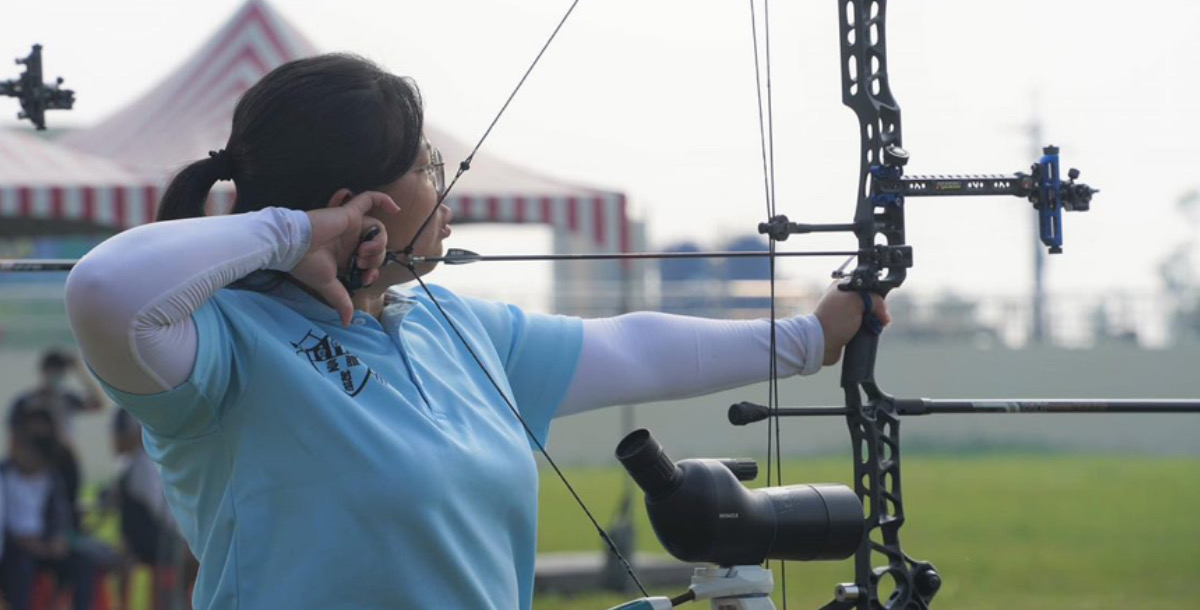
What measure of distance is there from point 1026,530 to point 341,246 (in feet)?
40.9

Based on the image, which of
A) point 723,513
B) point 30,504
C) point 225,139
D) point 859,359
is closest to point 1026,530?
point 30,504

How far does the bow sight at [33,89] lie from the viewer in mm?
3029

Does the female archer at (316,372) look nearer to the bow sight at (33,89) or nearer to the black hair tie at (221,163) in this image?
the black hair tie at (221,163)

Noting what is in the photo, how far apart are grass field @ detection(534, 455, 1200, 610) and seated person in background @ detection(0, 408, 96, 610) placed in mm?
2371

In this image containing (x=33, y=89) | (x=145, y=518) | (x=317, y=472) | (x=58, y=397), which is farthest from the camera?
(x=58, y=397)

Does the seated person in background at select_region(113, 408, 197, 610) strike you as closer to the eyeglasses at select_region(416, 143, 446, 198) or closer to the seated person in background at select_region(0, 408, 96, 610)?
the seated person in background at select_region(0, 408, 96, 610)

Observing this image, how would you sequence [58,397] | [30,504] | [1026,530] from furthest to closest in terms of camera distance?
[1026,530] → [58,397] → [30,504]

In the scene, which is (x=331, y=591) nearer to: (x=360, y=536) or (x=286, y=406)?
(x=360, y=536)

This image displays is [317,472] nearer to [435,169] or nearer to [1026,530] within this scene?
[435,169]

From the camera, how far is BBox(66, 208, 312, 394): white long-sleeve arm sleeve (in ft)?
5.54

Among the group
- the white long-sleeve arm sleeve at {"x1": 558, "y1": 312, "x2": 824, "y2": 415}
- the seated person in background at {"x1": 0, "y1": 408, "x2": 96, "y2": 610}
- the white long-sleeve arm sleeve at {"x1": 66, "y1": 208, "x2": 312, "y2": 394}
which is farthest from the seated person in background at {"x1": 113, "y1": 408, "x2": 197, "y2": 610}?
the white long-sleeve arm sleeve at {"x1": 66, "y1": 208, "x2": 312, "y2": 394}

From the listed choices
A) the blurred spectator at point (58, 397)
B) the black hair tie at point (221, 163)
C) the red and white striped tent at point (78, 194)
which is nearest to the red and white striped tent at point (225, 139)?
the red and white striped tent at point (78, 194)

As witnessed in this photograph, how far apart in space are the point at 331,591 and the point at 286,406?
0.70 ft

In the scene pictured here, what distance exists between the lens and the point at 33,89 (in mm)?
3039
